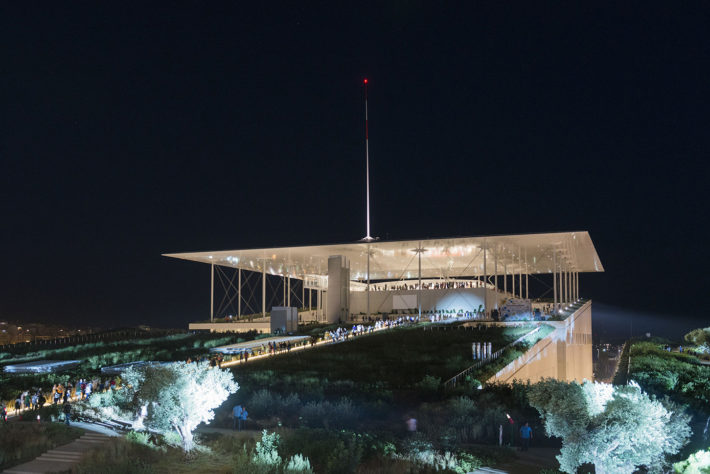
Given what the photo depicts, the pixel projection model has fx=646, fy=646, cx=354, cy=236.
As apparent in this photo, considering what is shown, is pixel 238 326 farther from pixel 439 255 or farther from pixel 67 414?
pixel 67 414

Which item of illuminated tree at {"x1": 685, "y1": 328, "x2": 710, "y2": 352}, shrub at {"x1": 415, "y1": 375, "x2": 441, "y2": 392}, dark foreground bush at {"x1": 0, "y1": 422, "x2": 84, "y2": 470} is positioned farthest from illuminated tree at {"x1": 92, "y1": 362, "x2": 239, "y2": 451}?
illuminated tree at {"x1": 685, "y1": 328, "x2": 710, "y2": 352}

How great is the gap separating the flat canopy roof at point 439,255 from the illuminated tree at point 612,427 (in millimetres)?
28247

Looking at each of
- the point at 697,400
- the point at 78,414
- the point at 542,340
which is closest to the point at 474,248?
the point at 542,340

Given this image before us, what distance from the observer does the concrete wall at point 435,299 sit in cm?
4916

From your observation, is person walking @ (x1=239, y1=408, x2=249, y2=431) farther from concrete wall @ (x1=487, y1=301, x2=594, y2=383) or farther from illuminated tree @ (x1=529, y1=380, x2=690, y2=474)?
concrete wall @ (x1=487, y1=301, x2=594, y2=383)

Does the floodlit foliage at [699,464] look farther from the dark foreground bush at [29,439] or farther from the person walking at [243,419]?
the dark foreground bush at [29,439]

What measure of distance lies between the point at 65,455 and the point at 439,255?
3873 centimetres

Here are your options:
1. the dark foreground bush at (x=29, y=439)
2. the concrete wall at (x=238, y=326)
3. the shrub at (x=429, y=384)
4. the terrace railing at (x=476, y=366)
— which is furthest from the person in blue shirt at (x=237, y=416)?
the concrete wall at (x=238, y=326)

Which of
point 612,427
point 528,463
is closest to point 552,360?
point 528,463

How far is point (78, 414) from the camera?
1783 cm

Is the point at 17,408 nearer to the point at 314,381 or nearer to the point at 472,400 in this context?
the point at 314,381

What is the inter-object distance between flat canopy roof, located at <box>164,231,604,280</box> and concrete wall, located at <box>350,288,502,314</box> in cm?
274

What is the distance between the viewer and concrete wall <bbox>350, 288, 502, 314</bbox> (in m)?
49.2

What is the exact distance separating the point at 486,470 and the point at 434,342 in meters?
18.1
